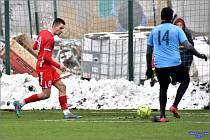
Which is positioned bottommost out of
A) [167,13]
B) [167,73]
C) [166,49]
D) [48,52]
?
[167,73]

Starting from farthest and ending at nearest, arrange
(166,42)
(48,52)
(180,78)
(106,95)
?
(106,95)
(48,52)
(180,78)
(166,42)

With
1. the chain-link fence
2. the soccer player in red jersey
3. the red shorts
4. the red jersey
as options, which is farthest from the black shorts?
the chain-link fence

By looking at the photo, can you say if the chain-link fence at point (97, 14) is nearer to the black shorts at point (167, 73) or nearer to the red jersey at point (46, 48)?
the red jersey at point (46, 48)

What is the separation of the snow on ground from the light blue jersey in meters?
4.02

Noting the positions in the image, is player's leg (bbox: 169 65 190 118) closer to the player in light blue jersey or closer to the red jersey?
the player in light blue jersey

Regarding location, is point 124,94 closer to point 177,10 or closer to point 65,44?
point 177,10

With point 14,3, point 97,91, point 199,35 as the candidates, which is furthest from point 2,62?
point 199,35

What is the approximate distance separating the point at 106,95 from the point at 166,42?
16.3 feet

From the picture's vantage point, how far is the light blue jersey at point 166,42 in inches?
488

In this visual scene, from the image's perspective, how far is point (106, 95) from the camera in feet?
56.5

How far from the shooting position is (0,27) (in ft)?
71.5

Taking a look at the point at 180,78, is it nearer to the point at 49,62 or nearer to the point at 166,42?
the point at 166,42

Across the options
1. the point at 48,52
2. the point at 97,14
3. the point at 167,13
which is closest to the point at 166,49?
the point at 167,13

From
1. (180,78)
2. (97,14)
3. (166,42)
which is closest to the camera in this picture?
(166,42)
